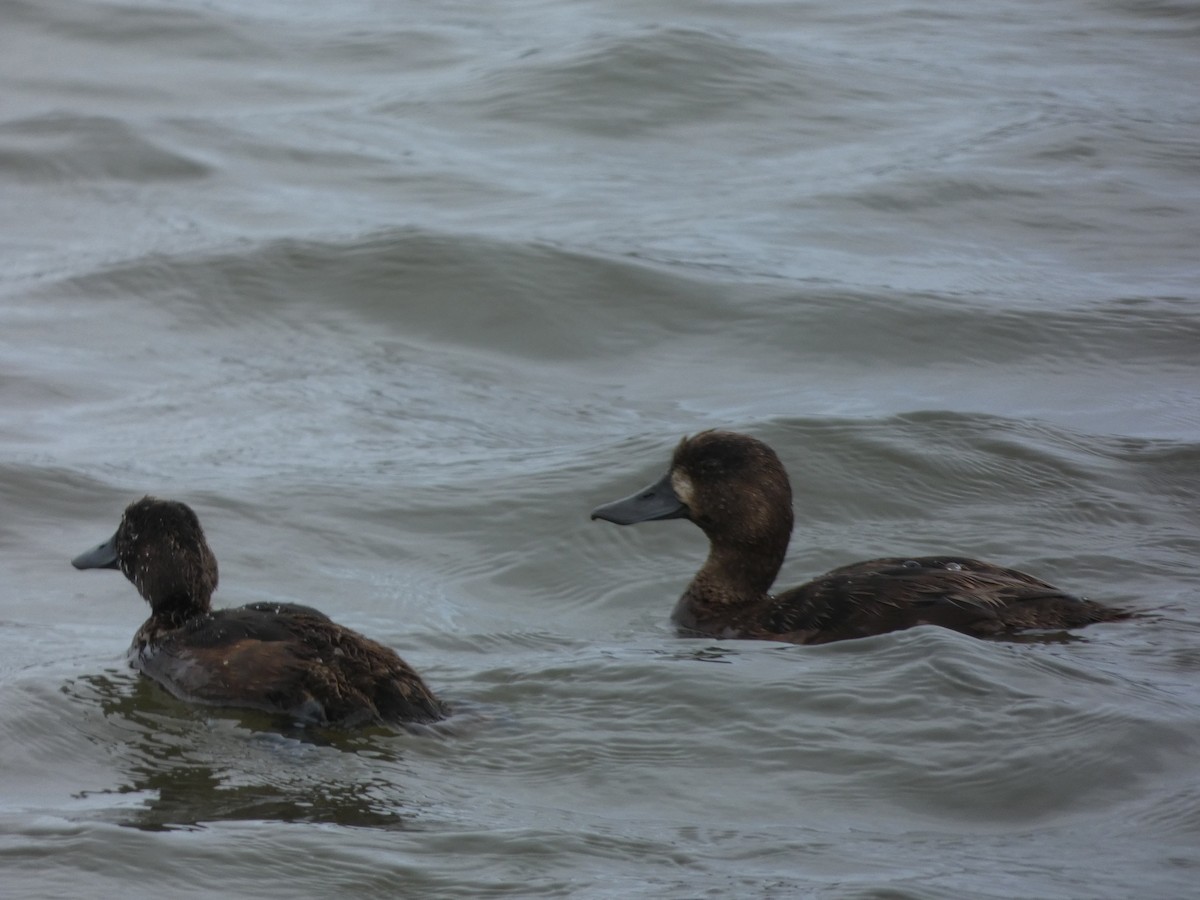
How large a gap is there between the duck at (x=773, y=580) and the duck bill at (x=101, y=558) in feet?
6.11

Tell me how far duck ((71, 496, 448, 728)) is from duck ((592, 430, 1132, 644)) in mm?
1551

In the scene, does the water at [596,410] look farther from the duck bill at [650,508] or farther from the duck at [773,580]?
the duck bill at [650,508]

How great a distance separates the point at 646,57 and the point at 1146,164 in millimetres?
4537

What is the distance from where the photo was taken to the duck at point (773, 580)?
21.9 feet

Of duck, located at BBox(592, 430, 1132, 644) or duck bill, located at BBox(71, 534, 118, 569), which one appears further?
duck bill, located at BBox(71, 534, 118, 569)

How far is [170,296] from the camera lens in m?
12.0

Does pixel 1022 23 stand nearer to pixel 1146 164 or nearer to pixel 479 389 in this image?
pixel 1146 164

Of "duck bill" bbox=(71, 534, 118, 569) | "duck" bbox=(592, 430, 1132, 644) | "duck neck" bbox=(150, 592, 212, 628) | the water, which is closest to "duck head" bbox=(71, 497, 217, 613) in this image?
"duck neck" bbox=(150, 592, 212, 628)

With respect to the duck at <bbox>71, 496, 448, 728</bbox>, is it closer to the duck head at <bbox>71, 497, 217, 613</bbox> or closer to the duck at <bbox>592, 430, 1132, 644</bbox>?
the duck head at <bbox>71, 497, 217, 613</bbox>

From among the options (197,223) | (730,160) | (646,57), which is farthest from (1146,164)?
(197,223)

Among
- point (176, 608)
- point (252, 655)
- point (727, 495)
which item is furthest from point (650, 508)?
point (252, 655)

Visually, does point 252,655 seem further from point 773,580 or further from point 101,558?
point 773,580

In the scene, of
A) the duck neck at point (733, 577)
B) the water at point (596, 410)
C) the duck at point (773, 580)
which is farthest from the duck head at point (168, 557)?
the duck neck at point (733, 577)

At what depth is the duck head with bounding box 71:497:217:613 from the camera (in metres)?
6.49
